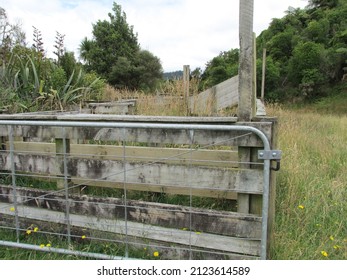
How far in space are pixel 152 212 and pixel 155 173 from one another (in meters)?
0.31

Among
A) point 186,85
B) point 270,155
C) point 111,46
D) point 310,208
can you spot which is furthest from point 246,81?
point 111,46

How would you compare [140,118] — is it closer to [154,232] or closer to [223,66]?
[154,232]

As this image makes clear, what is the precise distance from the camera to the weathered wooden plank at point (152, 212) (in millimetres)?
2199

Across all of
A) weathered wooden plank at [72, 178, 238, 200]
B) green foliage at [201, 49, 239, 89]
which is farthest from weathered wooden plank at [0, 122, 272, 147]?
green foliage at [201, 49, 239, 89]

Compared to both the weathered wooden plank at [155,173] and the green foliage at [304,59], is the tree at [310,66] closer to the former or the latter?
the green foliage at [304,59]

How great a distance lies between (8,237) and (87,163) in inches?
42.7

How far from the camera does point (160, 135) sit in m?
2.39

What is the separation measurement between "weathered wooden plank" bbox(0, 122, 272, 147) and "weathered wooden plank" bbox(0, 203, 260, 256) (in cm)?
69

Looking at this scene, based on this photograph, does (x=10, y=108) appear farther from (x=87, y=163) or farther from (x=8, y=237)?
(x=87, y=163)

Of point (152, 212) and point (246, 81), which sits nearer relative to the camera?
point (246, 81)

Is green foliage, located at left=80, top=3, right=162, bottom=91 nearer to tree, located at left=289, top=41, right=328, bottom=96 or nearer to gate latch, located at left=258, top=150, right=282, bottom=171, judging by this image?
tree, located at left=289, top=41, right=328, bottom=96

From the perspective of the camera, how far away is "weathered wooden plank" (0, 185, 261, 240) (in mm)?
2199

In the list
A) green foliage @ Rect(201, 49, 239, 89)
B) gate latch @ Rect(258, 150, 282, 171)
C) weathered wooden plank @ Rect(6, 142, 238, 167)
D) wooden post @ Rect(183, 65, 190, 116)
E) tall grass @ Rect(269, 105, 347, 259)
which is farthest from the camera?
green foliage @ Rect(201, 49, 239, 89)

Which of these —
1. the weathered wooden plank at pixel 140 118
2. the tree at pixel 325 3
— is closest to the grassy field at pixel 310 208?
the weathered wooden plank at pixel 140 118
